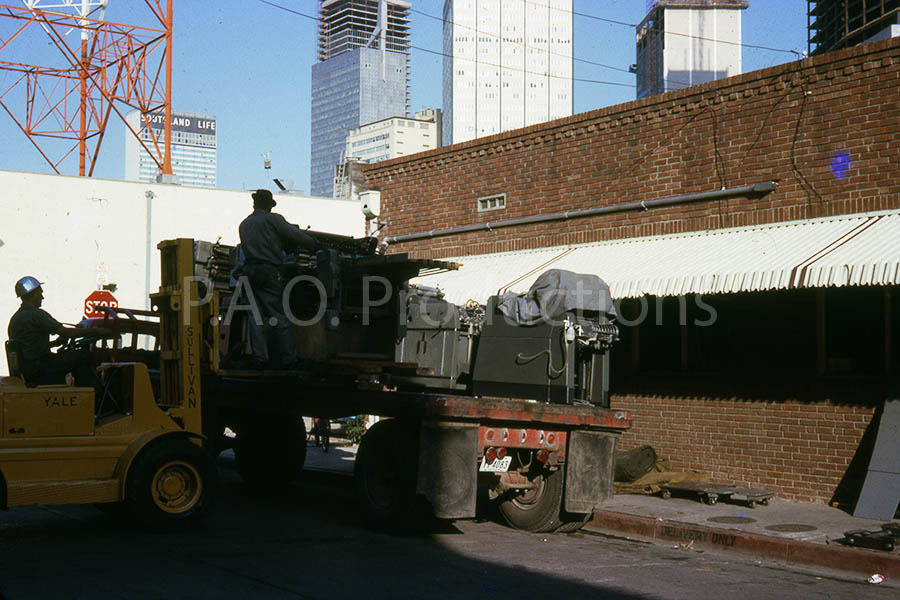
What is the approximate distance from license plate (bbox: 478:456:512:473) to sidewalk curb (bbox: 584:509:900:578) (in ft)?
6.27

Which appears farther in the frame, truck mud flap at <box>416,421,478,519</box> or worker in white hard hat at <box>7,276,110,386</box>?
worker in white hard hat at <box>7,276,110,386</box>

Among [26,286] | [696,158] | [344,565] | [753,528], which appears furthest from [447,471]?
[696,158]

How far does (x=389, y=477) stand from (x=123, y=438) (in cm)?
241

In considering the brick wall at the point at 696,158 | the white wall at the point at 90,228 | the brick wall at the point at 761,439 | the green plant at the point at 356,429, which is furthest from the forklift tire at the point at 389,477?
the white wall at the point at 90,228

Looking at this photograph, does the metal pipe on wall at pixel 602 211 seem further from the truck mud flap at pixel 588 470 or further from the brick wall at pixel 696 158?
the truck mud flap at pixel 588 470

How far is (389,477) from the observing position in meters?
9.11

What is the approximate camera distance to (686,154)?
13.3m

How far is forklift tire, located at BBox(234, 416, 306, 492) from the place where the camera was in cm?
1226

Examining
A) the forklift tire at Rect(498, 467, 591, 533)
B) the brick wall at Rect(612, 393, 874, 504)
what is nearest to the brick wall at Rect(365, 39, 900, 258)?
the brick wall at Rect(612, 393, 874, 504)

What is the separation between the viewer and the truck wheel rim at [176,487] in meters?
8.34

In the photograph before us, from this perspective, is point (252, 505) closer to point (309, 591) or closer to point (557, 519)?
point (557, 519)

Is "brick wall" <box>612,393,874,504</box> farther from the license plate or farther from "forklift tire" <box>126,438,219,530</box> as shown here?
"forklift tire" <box>126,438,219,530</box>

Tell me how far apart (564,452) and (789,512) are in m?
3.19

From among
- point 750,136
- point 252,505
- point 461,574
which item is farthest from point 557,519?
point 750,136
